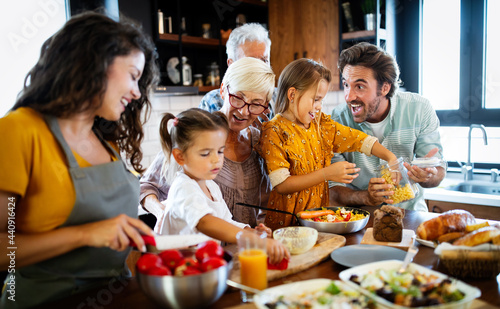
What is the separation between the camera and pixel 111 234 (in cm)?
117

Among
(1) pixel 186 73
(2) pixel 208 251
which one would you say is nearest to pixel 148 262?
(2) pixel 208 251

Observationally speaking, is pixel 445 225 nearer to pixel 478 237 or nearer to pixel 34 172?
pixel 478 237

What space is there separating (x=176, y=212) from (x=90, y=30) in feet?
2.37

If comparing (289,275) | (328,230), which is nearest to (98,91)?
(289,275)

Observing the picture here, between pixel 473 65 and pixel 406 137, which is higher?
pixel 473 65

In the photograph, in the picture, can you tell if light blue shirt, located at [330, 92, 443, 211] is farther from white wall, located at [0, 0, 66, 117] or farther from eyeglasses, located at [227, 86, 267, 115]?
white wall, located at [0, 0, 66, 117]

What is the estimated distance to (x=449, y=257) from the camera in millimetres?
1320

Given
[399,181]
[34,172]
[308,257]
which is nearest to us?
[34,172]

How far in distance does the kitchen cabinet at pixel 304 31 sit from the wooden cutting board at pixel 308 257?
8.81 feet

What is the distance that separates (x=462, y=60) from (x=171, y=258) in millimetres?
3883

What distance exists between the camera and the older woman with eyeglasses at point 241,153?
202cm

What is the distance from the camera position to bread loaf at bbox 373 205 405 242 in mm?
1670

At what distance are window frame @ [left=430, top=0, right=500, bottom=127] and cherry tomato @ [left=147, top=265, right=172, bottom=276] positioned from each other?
12.7 feet

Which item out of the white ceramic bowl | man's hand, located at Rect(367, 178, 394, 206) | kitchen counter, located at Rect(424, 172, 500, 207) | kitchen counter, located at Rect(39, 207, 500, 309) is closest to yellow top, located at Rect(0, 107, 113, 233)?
kitchen counter, located at Rect(39, 207, 500, 309)
